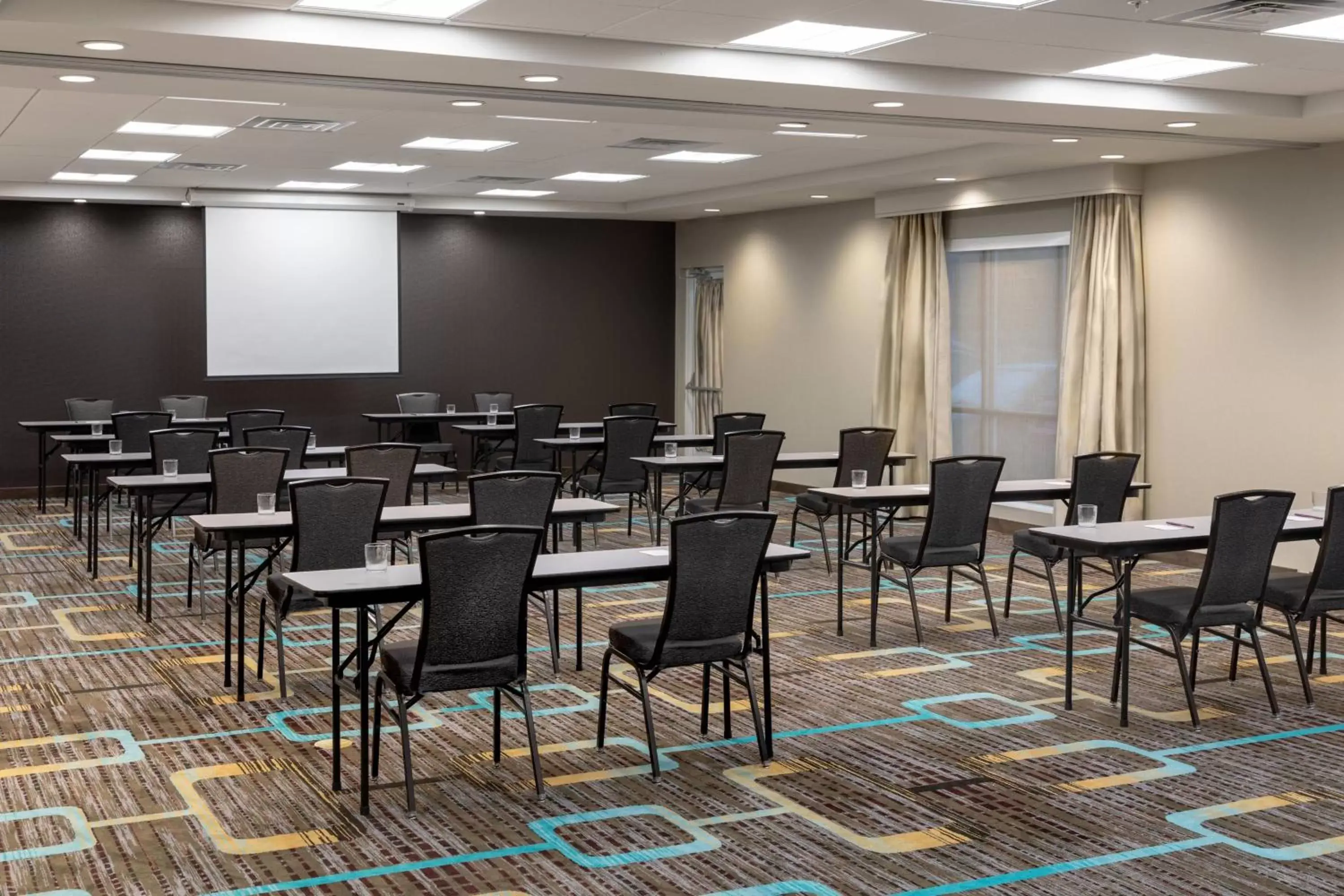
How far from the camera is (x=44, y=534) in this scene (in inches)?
462

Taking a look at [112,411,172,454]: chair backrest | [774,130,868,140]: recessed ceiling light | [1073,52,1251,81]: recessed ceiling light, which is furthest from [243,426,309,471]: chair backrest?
[1073,52,1251,81]: recessed ceiling light

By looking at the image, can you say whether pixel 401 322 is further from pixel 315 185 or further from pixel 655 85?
pixel 655 85

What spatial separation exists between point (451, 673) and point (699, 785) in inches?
41.5

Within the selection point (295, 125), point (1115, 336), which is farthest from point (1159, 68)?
point (295, 125)

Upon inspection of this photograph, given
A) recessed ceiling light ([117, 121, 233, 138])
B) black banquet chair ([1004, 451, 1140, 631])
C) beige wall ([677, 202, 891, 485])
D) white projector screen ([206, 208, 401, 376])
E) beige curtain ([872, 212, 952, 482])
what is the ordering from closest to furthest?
black banquet chair ([1004, 451, 1140, 631])
recessed ceiling light ([117, 121, 233, 138])
beige curtain ([872, 212, 952, 482])
beige wall ([677, 202, 891, 485])
white projector screen ([206, 208, 401, 376])

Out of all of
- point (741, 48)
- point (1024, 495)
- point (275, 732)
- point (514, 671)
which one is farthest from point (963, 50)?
point (275, 732)

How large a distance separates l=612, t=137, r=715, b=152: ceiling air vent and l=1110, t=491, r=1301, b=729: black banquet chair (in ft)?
18.1

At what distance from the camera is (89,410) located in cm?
1349

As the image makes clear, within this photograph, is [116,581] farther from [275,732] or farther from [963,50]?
[963,50]

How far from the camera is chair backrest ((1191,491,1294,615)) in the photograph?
233 inches

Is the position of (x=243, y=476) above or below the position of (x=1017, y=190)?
below

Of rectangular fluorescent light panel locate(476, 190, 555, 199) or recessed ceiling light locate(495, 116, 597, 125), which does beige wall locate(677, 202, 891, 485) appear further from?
recessed ceiling light locate(495, 116, 597, 125)

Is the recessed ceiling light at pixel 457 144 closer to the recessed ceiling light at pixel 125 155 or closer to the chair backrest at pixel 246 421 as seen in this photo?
the recessed ceiling light at pixel 125 155

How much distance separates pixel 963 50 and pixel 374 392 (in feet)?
35.1
